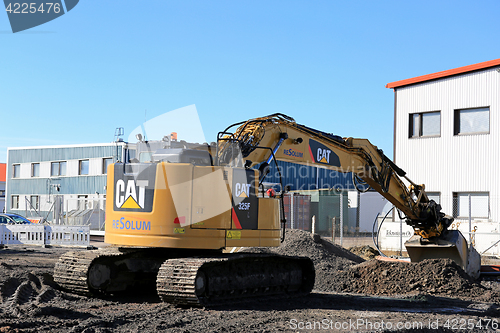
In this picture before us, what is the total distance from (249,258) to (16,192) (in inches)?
1485

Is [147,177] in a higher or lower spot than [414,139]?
lower

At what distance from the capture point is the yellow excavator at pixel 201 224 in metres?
8.62

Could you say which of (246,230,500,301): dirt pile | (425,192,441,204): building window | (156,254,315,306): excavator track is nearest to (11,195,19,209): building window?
(425,192,441,204): building window

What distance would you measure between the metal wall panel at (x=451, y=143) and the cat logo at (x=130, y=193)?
15941 mm

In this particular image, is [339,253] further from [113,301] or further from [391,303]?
[113,301]

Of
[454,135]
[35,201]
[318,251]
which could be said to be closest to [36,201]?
[35,201]

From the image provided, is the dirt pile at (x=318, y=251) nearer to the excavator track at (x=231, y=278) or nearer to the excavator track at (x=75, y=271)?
the excavator track at (x=231, y=278)

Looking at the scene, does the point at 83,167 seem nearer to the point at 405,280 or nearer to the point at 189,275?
the point at 405,280

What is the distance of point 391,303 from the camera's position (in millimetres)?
10258

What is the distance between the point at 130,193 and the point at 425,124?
Answer: 16801mm

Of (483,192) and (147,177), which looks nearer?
(147,177)

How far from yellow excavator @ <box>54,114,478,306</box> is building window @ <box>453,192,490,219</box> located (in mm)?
12787

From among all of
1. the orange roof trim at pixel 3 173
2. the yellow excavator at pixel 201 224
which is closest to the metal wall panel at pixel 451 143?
the yellow excavator at pixel 201 224

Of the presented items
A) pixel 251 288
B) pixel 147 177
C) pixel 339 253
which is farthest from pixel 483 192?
pixel 147 177
